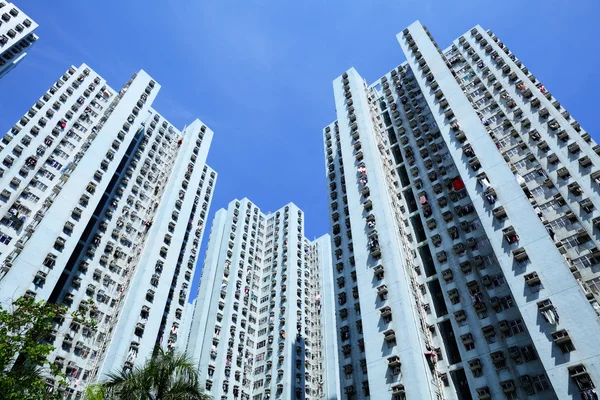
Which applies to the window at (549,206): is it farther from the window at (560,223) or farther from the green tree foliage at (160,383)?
the green tree foliage at (160,383)

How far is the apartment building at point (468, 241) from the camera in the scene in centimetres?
2791

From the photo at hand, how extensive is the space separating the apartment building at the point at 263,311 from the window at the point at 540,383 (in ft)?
107

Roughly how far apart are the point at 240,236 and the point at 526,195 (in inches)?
1880

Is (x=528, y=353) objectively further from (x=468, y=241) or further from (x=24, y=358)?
(x=24, y=358)

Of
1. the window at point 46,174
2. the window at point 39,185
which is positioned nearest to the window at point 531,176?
the window at point 39,185

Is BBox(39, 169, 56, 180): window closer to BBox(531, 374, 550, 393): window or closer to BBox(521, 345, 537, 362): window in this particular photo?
BBox(521, 345, 537, 362): window

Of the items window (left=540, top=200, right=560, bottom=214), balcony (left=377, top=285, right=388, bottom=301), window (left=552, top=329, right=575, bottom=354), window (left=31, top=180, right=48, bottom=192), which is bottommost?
window (left=552, top=329, right=575, bottom=354)

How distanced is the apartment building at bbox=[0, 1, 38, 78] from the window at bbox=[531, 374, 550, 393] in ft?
229

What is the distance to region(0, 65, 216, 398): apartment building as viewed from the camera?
38188 mm

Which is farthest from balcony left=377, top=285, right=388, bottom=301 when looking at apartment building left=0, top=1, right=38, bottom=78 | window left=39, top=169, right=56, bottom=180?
apartment building left=0, top=1, right=38, bottom=78

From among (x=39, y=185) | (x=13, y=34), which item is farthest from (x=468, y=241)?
(x=13, y=34)

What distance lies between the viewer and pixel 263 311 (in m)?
64.6

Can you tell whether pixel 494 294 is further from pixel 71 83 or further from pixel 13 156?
pixel 71 83

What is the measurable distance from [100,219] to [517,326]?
43.0m
